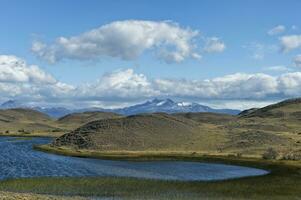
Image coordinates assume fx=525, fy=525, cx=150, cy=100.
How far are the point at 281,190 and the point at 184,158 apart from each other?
49725mm

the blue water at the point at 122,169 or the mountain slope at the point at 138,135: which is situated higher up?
the mountain slope at the point at 138,135

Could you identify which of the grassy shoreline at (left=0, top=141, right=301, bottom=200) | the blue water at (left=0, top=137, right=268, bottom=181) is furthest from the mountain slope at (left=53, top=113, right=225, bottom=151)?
the grassy shoreline at (left=0, top=141, right=301, bottom=200)

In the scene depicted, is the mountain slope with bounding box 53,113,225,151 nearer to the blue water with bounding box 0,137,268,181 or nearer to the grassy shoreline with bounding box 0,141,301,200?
the blue water with bounding box 0,137,268,181

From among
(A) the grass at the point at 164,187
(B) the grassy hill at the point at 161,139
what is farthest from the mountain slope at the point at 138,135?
(A) the grass at the point at 164,187

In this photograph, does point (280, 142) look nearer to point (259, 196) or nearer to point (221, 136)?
point (221, 136)

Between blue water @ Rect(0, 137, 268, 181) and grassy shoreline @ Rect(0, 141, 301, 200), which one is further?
blue water @ Rect(0, 137, 268, 181)

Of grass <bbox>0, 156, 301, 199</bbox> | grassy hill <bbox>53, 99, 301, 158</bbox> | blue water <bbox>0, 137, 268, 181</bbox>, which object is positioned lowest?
grass <bbox>0, 156, 301, 199</bbox>

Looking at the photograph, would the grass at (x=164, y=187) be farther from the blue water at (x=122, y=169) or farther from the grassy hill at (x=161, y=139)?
the grassy hill at (x=161, y=139)

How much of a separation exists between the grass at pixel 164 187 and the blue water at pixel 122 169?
686 centimetres

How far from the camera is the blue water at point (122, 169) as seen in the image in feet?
278

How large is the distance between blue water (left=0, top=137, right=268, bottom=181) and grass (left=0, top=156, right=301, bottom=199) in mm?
6861

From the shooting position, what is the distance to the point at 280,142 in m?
142

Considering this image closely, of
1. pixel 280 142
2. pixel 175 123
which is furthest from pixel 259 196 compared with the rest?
pixel 175 123

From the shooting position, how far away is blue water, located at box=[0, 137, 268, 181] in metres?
84.8
